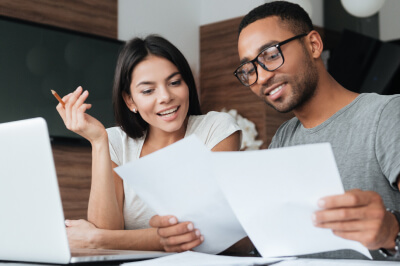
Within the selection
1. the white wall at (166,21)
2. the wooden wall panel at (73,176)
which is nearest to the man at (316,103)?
the wooden wall panel at (73,176)

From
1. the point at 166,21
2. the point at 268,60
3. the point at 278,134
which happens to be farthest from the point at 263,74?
the point at 166,21

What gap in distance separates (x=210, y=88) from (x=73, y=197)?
4.44ft

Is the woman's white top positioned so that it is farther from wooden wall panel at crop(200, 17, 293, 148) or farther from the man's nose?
wooden wall panel at crop(200, 17, 293, 148)

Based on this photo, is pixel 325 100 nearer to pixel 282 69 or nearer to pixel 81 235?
pixel 282 69

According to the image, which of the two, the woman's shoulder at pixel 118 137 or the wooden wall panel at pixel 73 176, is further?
the wooden wall panel at pixel 73 176

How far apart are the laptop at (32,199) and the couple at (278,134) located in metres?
0.26

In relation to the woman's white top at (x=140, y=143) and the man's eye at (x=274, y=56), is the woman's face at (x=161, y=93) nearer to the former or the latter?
the woman's white top at (x=140, y=143)

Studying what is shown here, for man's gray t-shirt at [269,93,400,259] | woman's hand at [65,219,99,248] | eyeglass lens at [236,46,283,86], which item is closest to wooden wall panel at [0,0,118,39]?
woman's hand at [65,219,99,248]

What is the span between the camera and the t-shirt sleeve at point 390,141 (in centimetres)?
106

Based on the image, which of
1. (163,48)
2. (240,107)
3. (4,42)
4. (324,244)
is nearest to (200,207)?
(324,244)

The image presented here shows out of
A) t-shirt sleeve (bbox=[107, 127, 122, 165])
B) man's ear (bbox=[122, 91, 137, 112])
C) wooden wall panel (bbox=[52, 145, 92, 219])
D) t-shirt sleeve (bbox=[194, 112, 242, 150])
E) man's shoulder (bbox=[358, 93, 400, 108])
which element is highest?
man's ear (bbox=[122, 91, 137, 112])

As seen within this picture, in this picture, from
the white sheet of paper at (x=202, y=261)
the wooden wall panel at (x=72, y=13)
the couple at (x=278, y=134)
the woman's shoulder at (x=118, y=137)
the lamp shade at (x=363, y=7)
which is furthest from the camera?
the lamp shade at (x=363, y=7)

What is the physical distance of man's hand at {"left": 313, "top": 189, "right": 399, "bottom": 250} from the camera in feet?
2.52

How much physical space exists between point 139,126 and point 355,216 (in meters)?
1.10
